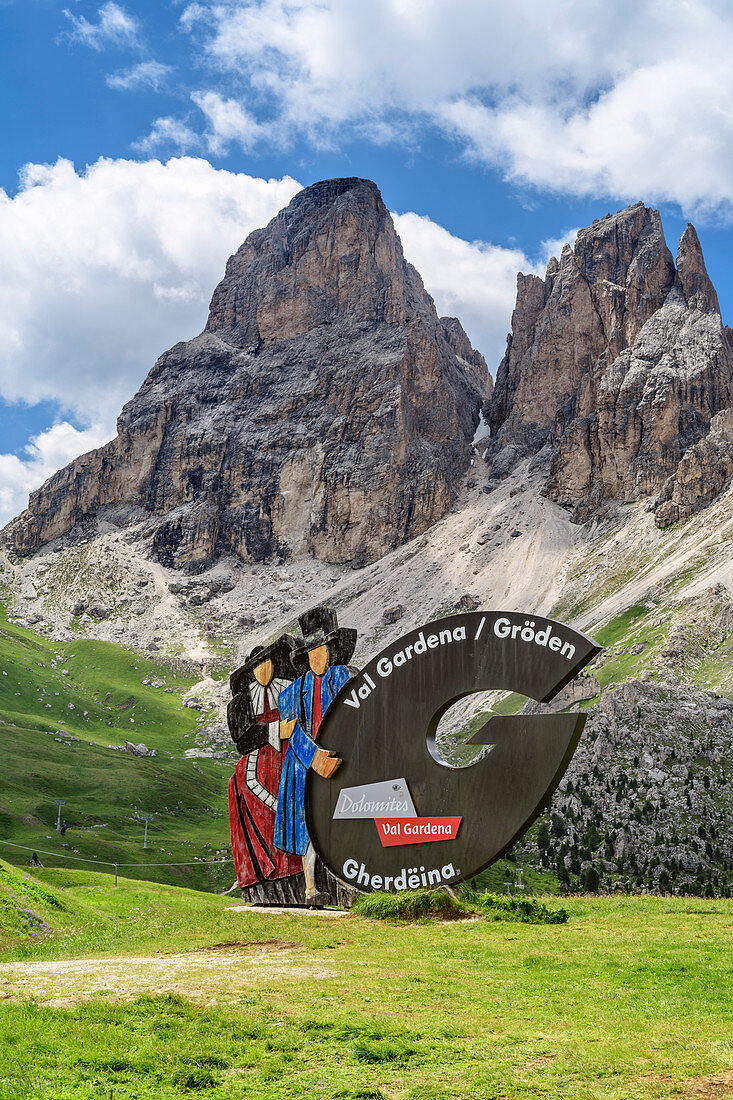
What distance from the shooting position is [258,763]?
103 ft

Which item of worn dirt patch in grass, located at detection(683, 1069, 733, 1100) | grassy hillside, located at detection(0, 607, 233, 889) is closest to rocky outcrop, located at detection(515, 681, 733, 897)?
grassy hillside, located at detection(0, 607, 233, 889)

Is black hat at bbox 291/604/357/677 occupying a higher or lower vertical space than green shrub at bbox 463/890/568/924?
higher

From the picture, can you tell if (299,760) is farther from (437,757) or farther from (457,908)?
(457,908)

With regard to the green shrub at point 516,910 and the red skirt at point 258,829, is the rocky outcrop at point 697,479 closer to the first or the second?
the red skirt at point 258,829

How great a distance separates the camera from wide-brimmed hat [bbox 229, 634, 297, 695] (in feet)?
103

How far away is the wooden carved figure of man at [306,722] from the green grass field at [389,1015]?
7514mm

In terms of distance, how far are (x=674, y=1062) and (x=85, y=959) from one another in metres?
13.4

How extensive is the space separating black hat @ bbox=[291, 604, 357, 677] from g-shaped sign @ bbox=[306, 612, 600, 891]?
1918 mm

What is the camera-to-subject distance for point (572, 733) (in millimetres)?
23125

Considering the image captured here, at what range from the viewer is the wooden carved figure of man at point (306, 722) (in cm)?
2861

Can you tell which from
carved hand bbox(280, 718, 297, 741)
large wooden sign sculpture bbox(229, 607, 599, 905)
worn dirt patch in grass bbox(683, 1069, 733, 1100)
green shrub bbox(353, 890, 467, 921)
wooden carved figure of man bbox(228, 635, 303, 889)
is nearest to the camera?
worn dirt patch in grass bbox(683, 1069, 733, 1100)

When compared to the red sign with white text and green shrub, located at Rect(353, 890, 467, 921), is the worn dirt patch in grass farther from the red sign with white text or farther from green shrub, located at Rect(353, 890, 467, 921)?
Answer: the red sign with white text

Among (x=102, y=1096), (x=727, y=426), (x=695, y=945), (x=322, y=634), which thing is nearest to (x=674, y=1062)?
(x=102, y=1096)

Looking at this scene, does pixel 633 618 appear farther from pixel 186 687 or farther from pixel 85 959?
pixel 85 959
